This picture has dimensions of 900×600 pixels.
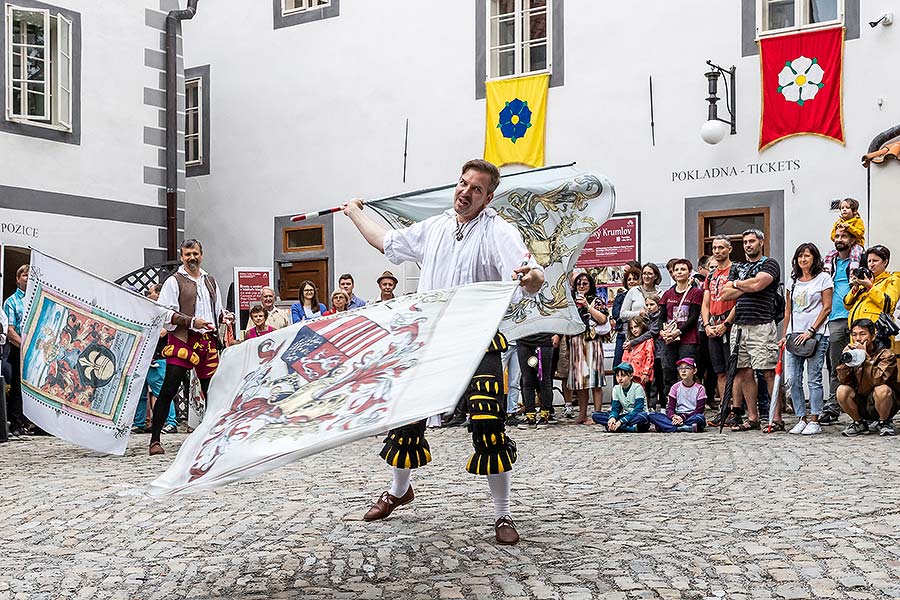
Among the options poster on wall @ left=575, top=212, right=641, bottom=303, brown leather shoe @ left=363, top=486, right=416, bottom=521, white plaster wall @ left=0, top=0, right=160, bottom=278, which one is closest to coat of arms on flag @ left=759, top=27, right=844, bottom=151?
poster on wall @ left=575, top=212, right=641, bottom=303

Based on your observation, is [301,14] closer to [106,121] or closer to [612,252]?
[106,121]

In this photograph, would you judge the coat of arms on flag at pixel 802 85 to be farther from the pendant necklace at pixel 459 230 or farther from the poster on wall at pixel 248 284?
the pendant necklace at pixel 459 230

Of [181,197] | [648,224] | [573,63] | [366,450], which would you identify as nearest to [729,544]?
[366,450]

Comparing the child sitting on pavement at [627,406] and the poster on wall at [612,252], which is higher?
the poster on wall at [612,252]

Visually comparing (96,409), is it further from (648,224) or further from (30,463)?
(648,224)

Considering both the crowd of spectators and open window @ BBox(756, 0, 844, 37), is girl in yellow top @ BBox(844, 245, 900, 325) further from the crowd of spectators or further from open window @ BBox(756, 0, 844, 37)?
open window @ BBox(756, 0, 844, 37)

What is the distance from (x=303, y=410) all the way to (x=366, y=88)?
15.0m

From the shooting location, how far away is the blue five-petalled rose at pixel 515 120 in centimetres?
1739

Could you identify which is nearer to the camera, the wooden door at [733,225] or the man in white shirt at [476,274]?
the man in white shirt at [476,274]

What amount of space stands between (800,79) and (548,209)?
26.1 ft

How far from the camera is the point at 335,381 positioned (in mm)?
4887

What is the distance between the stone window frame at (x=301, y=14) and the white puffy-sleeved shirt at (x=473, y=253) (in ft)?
46.6

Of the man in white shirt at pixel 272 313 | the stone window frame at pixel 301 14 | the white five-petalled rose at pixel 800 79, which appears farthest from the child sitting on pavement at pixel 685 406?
the stone window frame at pixel 301 14

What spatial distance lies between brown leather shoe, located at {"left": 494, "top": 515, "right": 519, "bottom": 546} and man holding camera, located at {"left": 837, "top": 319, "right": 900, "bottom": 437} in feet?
19.6
